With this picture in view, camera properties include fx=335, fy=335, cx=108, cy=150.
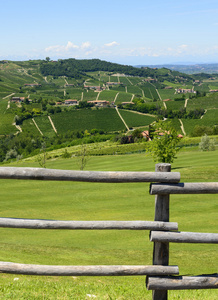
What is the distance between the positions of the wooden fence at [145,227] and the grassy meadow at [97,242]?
29.6 inches

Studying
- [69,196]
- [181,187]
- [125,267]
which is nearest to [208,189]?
[181,187]

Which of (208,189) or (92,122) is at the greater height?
(208,189)

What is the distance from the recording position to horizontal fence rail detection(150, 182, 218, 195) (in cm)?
538

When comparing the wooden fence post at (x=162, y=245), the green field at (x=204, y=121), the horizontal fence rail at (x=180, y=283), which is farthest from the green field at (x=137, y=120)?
the horizontal fence rail at (x=180, y=283)

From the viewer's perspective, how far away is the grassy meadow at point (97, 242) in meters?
6.47

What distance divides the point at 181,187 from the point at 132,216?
1553 cm

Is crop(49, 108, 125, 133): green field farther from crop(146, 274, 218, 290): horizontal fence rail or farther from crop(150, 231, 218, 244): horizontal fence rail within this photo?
crop(146, 274, 218, 290): horizontal fence rail

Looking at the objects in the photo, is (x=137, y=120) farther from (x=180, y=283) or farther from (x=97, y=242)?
(x=180, y=283)

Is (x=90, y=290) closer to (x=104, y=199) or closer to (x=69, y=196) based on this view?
(x=104, y=199)

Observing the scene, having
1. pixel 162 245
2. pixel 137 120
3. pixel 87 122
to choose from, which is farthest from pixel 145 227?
pixel 87 122

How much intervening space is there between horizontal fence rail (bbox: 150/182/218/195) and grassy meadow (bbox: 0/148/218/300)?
2078 millimetres

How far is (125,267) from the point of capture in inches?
214

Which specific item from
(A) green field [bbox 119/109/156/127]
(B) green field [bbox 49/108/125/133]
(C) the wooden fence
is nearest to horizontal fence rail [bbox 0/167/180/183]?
(C) the wooden fence

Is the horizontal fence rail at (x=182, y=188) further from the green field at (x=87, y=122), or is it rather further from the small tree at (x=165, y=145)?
the green field at (x=87, y=122)
